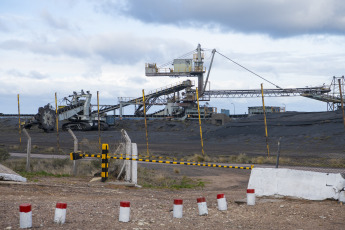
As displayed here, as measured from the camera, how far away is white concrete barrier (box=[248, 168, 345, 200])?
10734mm

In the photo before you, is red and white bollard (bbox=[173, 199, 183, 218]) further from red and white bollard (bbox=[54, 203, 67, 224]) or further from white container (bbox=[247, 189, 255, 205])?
white container (bbox=[247, 189, 255, 205])

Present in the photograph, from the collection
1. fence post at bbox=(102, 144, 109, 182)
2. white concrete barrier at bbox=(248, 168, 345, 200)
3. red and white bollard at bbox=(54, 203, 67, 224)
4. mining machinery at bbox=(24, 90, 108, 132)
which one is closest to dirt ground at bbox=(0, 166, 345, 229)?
red and white bollard at bbox=(54, 203, 67, 224)

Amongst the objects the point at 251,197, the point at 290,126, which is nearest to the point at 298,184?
the point at 251,197

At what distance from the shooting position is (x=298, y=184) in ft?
36.4

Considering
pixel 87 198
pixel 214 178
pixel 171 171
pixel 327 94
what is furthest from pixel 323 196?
pixel 327 94

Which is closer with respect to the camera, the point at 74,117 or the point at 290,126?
the point at 290,126

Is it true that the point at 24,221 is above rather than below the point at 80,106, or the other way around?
below

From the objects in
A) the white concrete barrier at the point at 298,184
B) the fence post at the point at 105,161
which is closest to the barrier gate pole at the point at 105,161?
the fence post at the point at 105,161

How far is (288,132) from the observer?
4209 cm

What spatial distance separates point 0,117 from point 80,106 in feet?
78.6

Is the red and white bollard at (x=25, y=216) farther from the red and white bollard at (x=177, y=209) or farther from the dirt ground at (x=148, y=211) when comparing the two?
the red and white bollard at (x=177, y=209)

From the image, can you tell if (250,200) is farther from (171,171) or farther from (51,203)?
(171,171)

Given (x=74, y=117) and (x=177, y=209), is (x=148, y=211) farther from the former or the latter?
(x=74, y=117)

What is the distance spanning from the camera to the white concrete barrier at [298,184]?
10.7 meters
